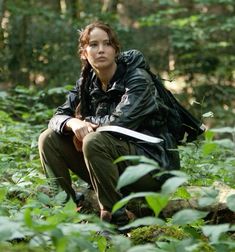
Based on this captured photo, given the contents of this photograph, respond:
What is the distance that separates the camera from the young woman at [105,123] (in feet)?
12.6

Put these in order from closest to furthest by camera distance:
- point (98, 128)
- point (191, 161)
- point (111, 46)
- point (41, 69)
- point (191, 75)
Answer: point (98, 128)
point (111, 46)
point (191, 161)
point (41, 69)
point (191, 75)

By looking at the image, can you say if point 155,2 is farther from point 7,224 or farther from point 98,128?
point 7,224

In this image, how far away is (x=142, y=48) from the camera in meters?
11.7

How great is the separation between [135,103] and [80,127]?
0.41m

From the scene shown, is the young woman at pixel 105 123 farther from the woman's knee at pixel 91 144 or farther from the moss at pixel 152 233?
the moss at pixel 152 233

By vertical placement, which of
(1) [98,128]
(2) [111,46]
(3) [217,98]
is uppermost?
(2) [111,46]

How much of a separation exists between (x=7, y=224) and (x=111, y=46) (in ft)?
7.93

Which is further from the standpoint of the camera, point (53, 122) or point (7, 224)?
point (53, 122)

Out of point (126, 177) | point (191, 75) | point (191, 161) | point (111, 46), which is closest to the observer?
point (126, 177)

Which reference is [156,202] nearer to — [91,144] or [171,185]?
[171,185]

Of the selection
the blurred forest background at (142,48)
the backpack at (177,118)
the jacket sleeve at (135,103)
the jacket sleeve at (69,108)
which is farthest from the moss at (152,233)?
the blurred forest background at (142,48)

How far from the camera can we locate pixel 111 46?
168 inches

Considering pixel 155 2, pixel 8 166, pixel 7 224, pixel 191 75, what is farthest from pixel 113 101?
pixel 155 2

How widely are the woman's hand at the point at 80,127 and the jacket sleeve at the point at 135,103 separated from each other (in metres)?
0.09
